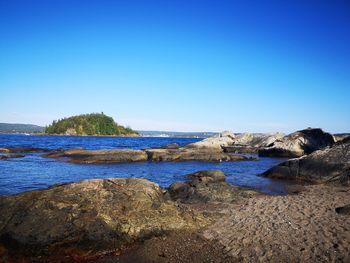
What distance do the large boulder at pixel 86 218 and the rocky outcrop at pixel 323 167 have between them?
12.8m

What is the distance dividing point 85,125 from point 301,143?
115 meters

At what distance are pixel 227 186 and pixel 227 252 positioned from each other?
836cm

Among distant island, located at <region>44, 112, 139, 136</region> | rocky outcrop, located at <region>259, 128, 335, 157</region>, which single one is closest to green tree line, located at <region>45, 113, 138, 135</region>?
distant island, located at <region>44, 112, 139, 136</region>

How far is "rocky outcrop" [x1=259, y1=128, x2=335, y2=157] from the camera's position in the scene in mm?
39906

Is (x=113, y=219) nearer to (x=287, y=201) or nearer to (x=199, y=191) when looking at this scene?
(x=199, y=191)

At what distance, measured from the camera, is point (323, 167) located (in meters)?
20.7

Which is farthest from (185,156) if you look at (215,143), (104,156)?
(215,143)

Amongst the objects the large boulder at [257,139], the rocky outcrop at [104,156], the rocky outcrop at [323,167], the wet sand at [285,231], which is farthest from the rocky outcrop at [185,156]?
the wet sand at [285,231]

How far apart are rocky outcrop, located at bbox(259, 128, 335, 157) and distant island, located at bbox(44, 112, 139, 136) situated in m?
110

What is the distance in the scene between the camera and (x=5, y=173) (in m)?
23.3

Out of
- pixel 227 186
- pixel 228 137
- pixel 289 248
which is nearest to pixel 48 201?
pixel 289 248

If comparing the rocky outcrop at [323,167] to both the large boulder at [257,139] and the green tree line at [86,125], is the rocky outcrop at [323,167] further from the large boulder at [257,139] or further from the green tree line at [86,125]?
the green tree line at [86,125]

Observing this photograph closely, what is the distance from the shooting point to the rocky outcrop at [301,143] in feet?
131

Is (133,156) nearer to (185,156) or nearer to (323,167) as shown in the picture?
(185,156)
